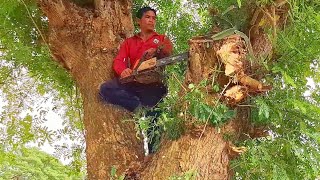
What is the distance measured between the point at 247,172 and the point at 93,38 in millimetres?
2220

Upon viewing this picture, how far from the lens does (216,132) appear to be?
3715 millimetres

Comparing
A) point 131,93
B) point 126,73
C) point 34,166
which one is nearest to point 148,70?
point 126,73

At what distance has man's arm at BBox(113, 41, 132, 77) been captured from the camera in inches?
182

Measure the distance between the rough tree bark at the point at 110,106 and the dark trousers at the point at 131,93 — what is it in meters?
0.08

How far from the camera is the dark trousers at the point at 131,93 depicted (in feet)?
15.3

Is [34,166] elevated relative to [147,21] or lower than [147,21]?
lower

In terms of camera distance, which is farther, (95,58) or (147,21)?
(147,21)

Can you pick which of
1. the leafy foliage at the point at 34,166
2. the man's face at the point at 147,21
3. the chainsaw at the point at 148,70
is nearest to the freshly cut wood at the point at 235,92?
the chainsaw at the point at 148,70

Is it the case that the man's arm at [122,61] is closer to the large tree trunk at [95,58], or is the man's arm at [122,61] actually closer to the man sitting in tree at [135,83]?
the man sitting in tree at [135,83]

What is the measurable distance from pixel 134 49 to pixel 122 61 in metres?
0.20

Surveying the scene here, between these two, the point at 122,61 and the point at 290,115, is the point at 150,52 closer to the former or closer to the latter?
the point at 122,61

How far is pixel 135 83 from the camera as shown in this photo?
465 centimetres

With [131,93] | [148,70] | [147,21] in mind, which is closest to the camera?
[148,70]

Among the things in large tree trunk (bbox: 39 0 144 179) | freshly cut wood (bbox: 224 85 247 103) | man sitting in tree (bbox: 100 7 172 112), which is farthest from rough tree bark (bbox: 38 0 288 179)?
freshly cut wood (bbox: 224 85 247 103)
